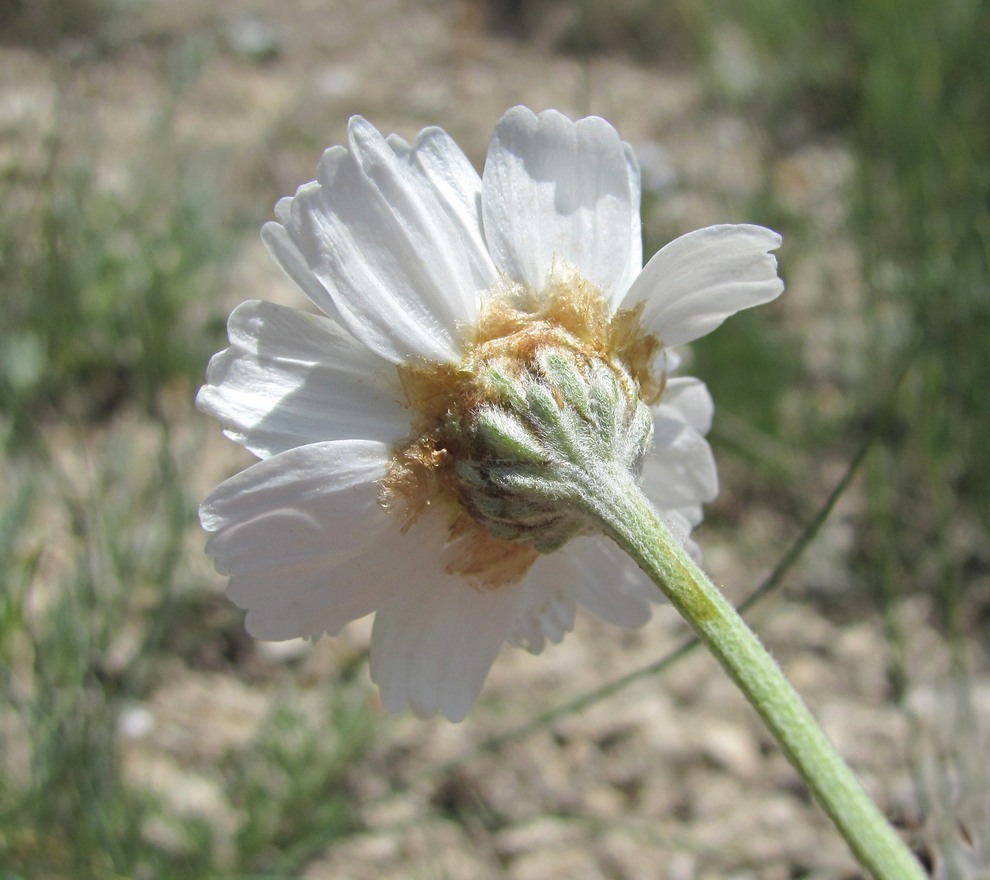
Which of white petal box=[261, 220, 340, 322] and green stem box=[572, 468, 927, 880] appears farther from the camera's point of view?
white petal box=[261, 220, 340, 322]

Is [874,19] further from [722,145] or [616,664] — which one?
[616,664]

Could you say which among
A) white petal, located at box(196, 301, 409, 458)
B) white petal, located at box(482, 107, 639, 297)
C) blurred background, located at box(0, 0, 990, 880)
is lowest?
blurred background, located at box(0, 0, 990, 880)

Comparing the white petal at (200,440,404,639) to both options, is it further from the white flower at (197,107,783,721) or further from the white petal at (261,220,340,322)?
the white petal at (261,220,340,322)

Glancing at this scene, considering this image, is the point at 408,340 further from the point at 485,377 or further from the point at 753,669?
the point at 753,669

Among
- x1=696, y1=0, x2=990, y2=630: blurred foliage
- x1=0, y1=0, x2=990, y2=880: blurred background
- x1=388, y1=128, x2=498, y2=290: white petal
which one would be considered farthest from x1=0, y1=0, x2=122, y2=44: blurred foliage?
x1=388, y1=128, x2=498, y2=290: white petal

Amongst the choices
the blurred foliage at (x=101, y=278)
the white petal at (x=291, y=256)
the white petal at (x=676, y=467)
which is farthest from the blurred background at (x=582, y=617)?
the white petal at (x=291, y=256)

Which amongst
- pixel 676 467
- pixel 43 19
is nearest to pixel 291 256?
pixel 676 467

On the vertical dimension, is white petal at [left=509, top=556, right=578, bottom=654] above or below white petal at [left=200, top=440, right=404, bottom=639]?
below
